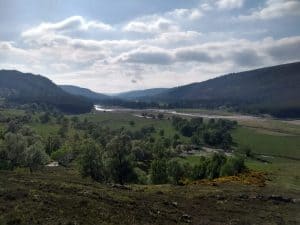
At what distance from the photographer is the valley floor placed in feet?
118

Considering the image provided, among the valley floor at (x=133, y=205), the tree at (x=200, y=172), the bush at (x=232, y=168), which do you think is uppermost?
the valley floor at (x=133, y=205)

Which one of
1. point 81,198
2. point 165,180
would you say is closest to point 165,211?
point 81,198

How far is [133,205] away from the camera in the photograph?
4475 cm

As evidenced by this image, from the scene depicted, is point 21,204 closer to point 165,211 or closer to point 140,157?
point 165,211

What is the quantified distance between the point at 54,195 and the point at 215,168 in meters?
69.1

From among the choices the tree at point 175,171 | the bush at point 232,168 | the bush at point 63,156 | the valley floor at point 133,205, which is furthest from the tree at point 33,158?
the valley floor at point 133,205

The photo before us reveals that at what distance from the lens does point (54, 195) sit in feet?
136

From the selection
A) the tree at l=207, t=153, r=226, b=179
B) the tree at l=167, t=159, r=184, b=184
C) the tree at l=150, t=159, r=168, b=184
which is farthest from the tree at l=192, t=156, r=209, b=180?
the tree at l=150, t=159, r=168, b=184

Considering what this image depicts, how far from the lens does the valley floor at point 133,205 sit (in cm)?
3609

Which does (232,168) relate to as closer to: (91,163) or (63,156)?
(91,163)

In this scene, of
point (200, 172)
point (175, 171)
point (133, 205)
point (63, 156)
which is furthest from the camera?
point (63, 156)

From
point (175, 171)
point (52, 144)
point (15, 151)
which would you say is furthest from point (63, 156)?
point (175, 171)

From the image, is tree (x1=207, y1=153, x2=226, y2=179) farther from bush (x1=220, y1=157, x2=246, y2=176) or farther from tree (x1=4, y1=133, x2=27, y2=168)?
tree (x1=4, y1=133, x2=27, y2=168)

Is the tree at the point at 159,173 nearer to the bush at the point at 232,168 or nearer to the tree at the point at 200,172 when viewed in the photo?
the tree at the point at 200,172
